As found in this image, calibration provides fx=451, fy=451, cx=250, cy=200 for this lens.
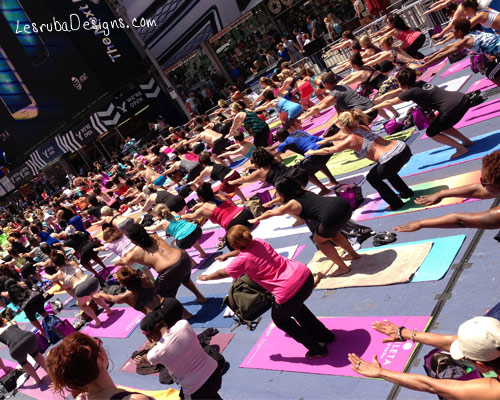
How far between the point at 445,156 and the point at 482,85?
311 centimetres

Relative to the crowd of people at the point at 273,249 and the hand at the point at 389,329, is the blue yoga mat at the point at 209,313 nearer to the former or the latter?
the crowd of people at the point at 273,249

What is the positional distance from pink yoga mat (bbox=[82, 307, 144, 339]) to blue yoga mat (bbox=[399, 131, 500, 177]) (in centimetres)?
636

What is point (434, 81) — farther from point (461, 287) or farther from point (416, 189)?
point (461, 287)

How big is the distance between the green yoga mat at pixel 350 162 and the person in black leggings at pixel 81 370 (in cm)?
778

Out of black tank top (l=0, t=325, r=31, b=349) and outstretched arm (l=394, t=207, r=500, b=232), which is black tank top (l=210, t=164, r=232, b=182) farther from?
outstretched arm (l=394, t=207, r=500, b=232)

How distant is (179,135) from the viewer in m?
20.7

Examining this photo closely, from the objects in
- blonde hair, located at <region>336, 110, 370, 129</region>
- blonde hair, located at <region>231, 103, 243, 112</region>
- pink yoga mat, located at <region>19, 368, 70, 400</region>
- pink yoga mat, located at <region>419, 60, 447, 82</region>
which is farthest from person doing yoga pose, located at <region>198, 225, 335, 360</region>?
pink yoga mat, located at <region>419, 60, 447, 82</region>

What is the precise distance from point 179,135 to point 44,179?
20.6 meters

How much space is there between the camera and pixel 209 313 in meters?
8.19

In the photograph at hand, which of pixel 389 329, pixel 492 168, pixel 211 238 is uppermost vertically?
pixel 492 168

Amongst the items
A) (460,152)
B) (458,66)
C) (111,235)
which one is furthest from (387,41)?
(111,235)

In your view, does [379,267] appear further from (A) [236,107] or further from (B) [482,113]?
(A) [236,107]

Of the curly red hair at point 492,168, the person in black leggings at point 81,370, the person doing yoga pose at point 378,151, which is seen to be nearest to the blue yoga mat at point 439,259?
the person doing yoga pose at point 378,151

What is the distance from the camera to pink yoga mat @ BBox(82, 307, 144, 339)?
950cm
